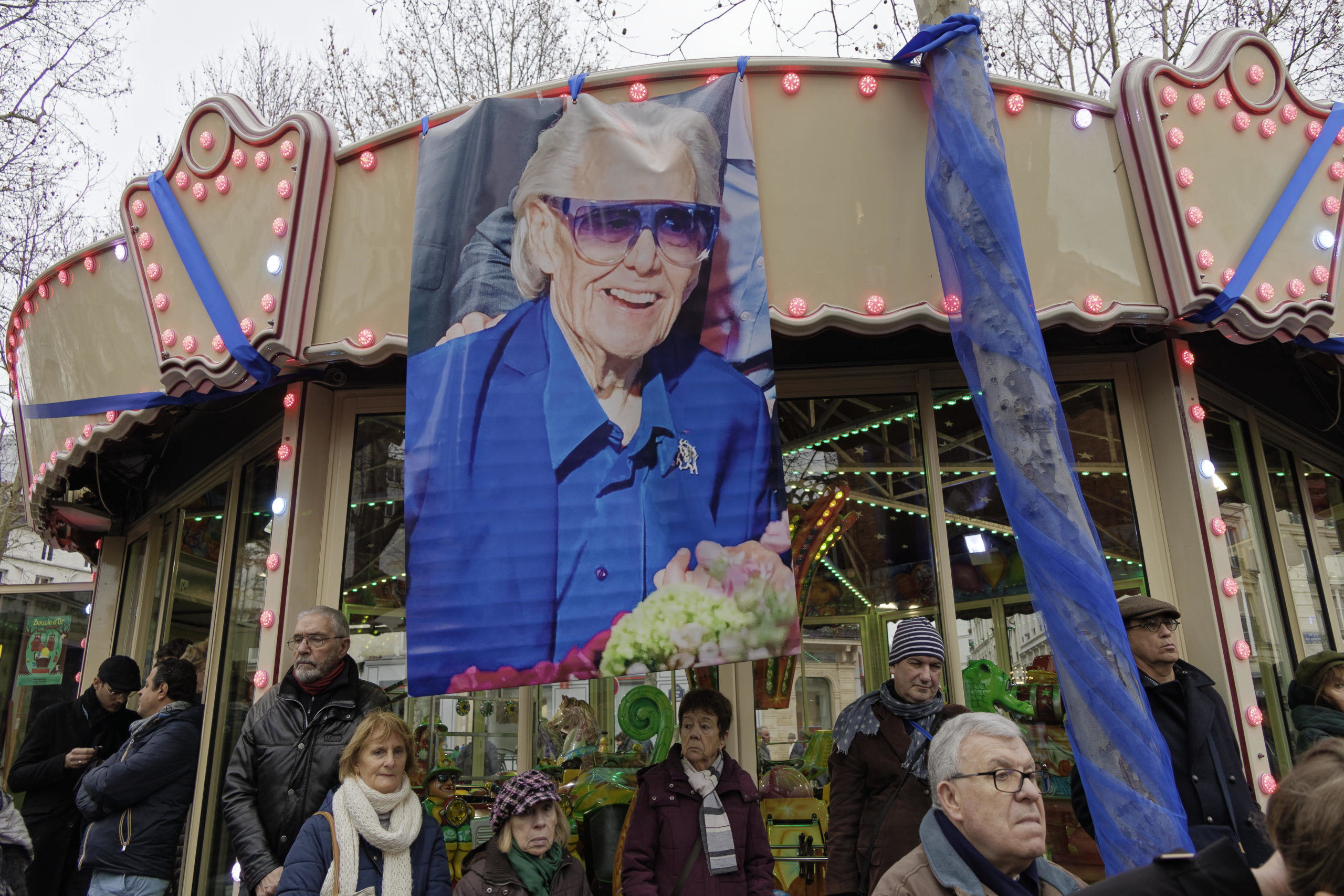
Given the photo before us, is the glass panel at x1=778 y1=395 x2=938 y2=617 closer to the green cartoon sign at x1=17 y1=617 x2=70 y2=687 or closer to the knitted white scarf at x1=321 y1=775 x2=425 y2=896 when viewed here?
the knitted white scarf at x1=321 y1=775 x2=425 y2=896

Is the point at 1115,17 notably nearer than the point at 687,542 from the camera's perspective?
No

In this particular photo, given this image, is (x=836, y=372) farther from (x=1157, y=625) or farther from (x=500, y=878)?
(x=500, y=878)

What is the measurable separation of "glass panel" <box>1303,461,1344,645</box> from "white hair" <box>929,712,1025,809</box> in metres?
4.68

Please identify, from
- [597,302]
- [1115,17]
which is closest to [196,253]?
[597,302]

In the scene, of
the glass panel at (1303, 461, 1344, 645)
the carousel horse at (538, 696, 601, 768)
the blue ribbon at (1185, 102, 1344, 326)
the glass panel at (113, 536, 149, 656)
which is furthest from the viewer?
the glass panel at (113, 536, 149, 656)

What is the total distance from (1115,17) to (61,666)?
592 inches

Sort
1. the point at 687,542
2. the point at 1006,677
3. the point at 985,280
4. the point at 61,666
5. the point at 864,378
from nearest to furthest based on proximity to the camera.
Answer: the point at 985,280
the point at 687,542
the point at 1006,677
the point at 864,378
the point at 61,666

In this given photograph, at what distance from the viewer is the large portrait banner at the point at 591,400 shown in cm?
377

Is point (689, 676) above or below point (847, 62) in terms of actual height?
below

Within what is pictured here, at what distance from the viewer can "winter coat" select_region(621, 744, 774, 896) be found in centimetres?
341

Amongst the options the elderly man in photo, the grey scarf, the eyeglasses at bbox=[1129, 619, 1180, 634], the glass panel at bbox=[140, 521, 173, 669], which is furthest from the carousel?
the elderly man in photo

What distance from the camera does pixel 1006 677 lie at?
4.42 meters

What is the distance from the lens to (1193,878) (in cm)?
127

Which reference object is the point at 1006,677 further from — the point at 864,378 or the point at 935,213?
the point at 935,213
